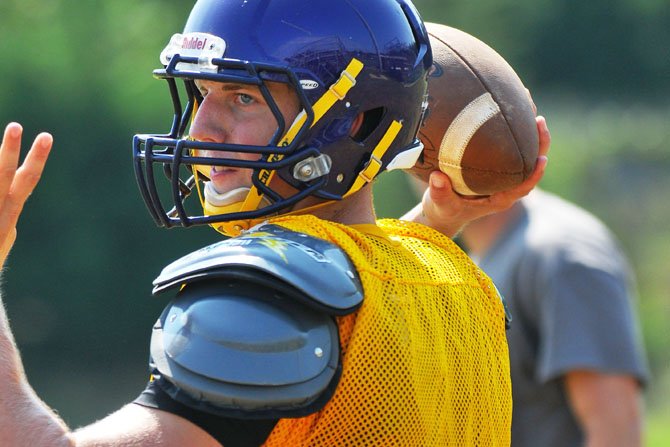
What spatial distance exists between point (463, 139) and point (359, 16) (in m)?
0.48

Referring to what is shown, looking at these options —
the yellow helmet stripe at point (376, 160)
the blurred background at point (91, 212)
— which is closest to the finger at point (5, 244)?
the yellow helmet stripe at point (376, 160)

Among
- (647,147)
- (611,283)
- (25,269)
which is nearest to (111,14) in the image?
(25,269)

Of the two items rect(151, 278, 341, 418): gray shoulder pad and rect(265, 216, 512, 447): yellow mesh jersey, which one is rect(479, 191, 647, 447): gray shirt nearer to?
rect(265, 216, 512, 447): yellow mesh jersey

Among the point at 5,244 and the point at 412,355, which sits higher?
the point at 5,244

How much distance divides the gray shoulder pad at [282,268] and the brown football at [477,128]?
0.72 metres

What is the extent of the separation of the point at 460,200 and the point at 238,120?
75 cm

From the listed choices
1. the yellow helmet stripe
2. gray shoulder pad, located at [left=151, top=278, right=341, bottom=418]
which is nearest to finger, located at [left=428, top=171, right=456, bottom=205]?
the yellow helmet stripe

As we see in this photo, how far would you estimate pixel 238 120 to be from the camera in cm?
252

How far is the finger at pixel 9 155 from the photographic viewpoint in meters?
2.33

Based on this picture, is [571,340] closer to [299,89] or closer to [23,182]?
[299,89]

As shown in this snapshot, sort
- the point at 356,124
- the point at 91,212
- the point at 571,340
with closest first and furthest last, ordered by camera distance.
Result: the point at 356,124, the point at 571,340, the point at 91,212

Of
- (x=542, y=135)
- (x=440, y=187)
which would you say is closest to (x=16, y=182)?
(x=440, y=187)

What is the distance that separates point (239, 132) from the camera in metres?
2.50

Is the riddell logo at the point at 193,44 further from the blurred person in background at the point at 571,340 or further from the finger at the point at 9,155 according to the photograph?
the blurred person in background at the point at 571,340
